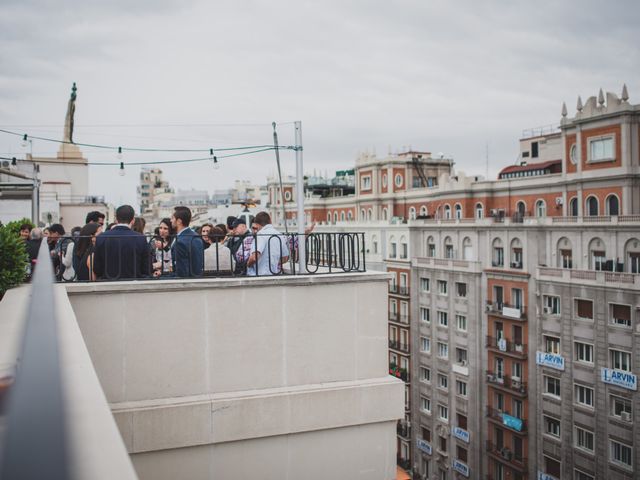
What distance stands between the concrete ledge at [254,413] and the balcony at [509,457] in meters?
31.3

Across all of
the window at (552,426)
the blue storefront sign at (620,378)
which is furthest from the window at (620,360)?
the window at (552,426)

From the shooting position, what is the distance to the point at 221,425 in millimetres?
5867

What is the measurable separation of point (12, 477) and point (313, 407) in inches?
231

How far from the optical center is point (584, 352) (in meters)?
30.7

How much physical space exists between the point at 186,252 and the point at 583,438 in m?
29.6

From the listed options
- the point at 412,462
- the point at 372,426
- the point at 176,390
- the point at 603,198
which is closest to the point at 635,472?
the point at 603,198

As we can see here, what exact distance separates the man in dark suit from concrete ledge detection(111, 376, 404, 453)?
4.62 ft

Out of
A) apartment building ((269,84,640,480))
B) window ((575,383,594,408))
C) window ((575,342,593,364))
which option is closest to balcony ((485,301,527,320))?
apartment building ((269,84,640,480))

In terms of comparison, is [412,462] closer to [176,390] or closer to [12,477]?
[176,390]

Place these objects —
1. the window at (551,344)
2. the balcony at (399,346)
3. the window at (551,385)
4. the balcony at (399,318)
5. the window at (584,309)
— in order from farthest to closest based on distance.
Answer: the balcony at (399,318), the balcony at (399,346), the window at (551,344), the window at (551,385), the window at (584,309)

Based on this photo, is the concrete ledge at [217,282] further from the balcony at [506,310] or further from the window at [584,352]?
the balcony at [506,310]

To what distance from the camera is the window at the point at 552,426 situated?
32156mm

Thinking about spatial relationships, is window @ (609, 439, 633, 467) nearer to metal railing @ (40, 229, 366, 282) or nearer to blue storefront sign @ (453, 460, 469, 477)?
blue storefront sign @ (453, 460, 469, 477)

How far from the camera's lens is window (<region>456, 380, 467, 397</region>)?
128 feet
